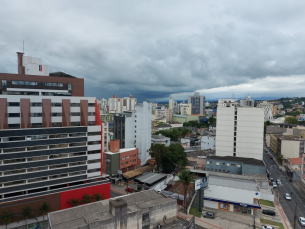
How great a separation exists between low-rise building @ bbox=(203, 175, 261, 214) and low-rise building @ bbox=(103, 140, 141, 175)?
25.1 m

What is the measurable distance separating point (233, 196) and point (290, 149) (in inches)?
1764

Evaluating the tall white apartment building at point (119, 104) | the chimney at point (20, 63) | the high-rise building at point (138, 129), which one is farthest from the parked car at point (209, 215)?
the tall white apartment building at point (119, 104)

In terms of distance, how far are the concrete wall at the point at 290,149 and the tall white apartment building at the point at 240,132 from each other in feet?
62.9

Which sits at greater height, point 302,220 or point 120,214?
point 120,214

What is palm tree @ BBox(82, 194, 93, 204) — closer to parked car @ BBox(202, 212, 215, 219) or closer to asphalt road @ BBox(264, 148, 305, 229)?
parked car @ BBox(202, 212, 215, 219)

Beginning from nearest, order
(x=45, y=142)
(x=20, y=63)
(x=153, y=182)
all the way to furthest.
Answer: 1. (x=45, y=142)
2. (x=20, y=63)
3. (x=153, y=182)

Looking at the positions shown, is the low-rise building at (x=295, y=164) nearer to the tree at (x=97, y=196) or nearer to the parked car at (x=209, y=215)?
the parked car at (x=209, y=215)

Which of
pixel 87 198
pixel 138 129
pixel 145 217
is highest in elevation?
pixel 138 129

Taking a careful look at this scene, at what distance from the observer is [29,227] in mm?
30953

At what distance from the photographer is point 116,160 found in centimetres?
5441

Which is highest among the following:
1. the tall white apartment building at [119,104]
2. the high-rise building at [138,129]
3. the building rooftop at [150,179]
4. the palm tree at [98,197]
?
the tall white apartment building at [119,104]

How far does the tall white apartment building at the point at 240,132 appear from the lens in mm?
55312

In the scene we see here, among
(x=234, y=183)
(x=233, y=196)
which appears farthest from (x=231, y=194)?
(x=234, y=183)

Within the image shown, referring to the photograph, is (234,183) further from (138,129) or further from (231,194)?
(138,129)
